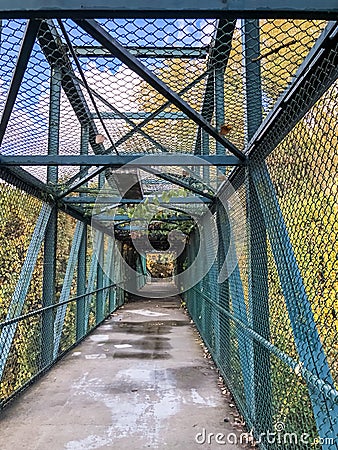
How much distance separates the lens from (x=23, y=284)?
13.3 ft

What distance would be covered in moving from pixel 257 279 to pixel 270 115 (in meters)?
1.18

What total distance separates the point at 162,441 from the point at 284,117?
7.40 ft

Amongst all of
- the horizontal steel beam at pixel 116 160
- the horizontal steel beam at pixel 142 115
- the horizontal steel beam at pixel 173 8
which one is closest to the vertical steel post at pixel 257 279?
the horizontal steel beam at pixel 116 160

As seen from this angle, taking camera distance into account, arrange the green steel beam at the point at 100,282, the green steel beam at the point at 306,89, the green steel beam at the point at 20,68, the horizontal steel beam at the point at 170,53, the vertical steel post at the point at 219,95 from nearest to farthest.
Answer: the green steel beam at the point at 306,89 < the green steel beam at the point at 20,68 < the horizontal steel beam at the point at 170,53 < the vertical steel post at the point at 219,95 < the green steel beam at the point at 100,282

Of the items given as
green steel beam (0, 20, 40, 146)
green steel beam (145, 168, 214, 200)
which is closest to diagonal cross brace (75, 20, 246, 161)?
green steel beam (0, 20, 40, 146)

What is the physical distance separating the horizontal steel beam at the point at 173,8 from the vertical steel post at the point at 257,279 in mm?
882

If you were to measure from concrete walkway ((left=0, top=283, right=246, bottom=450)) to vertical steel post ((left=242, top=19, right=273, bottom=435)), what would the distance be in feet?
1.26

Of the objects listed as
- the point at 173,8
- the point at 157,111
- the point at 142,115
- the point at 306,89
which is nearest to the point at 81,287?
the point at 142,115

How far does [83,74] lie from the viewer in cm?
262

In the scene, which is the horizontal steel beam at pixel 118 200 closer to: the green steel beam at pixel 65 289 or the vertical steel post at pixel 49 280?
the vertical steel post at pixel 49 280

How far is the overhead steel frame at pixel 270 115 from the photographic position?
4.67 feet

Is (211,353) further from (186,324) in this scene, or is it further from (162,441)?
(186,324)

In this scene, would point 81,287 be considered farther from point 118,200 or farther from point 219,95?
point 219,95

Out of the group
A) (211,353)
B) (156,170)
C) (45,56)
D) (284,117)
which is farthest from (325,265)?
(211,353)
